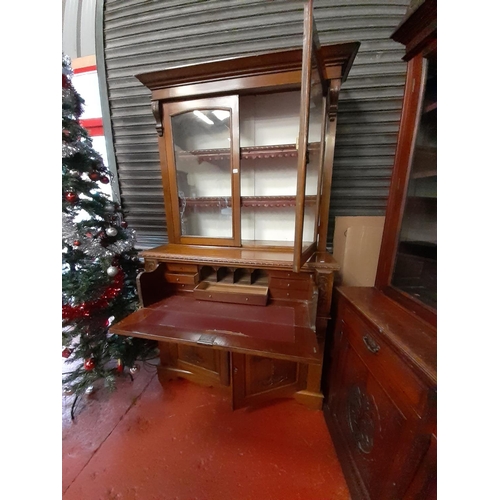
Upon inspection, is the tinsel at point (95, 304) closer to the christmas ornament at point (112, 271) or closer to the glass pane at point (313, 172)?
the christmas ornament at point (112, 271)

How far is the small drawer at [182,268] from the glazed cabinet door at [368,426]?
0.82 m

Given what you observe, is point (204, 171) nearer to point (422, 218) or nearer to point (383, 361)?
point (422, 218)

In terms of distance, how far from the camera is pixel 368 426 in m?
0.74

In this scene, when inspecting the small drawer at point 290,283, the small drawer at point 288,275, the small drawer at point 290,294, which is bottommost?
the small drawer at point 290,294

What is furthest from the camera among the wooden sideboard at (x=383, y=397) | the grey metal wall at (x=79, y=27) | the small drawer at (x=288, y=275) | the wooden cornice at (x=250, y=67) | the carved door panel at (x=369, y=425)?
the grey metal wall at (x=79, y=27)

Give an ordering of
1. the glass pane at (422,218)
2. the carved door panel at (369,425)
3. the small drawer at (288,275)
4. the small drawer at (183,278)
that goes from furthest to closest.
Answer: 1. the small drawer at (183,278)
2. the small drawer at (288,275)
3. the glass pane at (422,218)
4. the carved door panel at (369,425)

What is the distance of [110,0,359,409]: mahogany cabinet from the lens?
0.85 metres

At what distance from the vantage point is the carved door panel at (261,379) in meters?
1.05

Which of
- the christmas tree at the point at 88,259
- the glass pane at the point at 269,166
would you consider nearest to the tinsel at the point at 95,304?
the christmas tree at the point at 88,259

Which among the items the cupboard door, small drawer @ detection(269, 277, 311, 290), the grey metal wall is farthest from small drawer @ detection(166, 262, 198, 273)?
the grey metal wall

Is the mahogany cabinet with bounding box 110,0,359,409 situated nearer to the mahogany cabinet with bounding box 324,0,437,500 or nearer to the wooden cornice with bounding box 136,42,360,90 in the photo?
the wooden cornice with bounding box 136,42,360,90

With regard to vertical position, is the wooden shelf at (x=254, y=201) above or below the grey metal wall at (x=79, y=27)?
below
